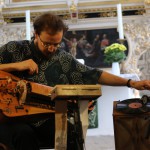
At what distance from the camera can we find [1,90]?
167cm

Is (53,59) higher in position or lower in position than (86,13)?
lower

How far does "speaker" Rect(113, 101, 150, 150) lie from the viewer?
1.85 meters

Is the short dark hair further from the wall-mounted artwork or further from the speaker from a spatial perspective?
the wall-mounted artwork

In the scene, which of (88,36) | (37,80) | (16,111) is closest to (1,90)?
(16,111)

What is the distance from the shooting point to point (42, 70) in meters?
1.91

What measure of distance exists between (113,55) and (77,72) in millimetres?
2804

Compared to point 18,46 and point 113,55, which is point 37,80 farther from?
point 113,55

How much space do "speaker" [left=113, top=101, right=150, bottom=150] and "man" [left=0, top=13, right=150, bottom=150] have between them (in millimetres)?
161

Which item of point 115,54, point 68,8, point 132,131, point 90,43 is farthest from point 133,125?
point 68,8

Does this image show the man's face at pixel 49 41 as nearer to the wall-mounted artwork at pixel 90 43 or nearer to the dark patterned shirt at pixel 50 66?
the dark patterned shirt at pixel 50 66

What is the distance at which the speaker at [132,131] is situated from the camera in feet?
6.07

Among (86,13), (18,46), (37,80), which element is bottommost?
(37,80)

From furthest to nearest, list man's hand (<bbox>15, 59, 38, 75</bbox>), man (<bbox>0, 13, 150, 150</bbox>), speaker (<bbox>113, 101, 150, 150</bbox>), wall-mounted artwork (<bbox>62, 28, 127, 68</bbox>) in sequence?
wall-mounted artwork (<bbox>62, 28, 127, 68</bbox>), speaker (<bbox>113, 101, 150, 150</bbox>), man's hand (<bbox>15, 59, 38, 75</bbox>), man (<bbox>0, 13, 150, 150</bbox>)

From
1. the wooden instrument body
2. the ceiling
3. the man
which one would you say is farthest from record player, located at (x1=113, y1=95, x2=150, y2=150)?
the ceiling
